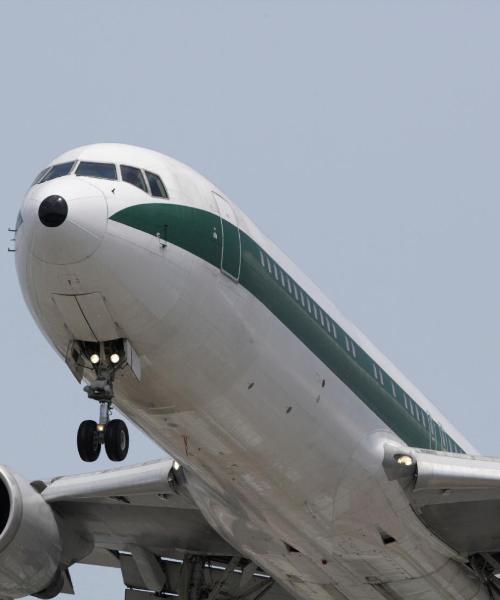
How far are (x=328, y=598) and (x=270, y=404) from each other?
5.98 m

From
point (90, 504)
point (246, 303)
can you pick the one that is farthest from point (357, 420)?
point (90, 504)

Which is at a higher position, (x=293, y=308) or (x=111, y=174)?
(x=111, y=174)

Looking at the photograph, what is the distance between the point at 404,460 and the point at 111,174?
7.53 m

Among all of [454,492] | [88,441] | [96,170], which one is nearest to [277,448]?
[88,441]

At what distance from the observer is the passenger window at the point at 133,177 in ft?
75.8

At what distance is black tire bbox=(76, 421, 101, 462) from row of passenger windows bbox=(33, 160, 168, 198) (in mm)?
3405

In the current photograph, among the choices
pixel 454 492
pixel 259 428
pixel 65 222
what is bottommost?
pixel 259 428

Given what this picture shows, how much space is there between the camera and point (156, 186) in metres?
23.4

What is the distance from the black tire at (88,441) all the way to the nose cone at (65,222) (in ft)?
8.84

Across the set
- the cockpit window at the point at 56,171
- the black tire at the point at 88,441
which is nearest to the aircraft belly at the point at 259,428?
the black tire at the point at 88,441

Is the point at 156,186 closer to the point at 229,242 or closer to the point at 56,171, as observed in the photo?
the point at 56,171

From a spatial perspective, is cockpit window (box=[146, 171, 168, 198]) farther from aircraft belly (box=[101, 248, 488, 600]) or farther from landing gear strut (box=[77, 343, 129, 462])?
landing gear strut (box=[77, 343, 129, 462])

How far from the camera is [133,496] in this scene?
29.6 meters

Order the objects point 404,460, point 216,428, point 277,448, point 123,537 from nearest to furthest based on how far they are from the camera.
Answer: point 216,428 → point 277,448 → point 404,460 → point 123,537
